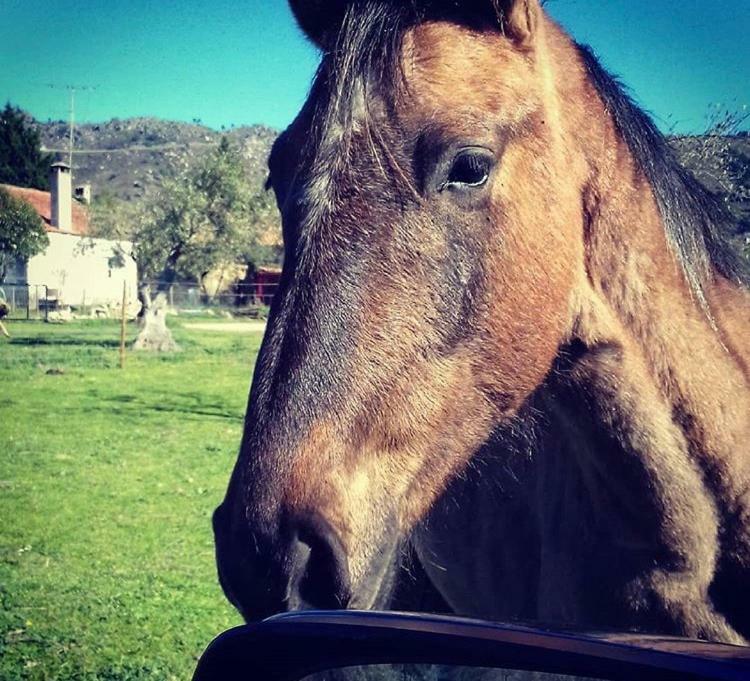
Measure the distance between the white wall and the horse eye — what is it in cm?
3322

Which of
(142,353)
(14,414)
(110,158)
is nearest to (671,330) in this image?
(14,414)

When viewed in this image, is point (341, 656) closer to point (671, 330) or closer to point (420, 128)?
point (420, 128)

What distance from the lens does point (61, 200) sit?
35.1 m

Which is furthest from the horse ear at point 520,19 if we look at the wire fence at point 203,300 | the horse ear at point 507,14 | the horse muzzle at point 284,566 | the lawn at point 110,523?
the wire fence at point 203,300

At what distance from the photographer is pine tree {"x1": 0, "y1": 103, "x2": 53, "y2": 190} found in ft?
110

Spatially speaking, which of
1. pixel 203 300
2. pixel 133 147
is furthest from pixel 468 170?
pixel 133 147

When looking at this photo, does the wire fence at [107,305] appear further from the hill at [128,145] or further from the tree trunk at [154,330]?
the hill at [128,145]

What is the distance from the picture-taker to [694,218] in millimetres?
2223

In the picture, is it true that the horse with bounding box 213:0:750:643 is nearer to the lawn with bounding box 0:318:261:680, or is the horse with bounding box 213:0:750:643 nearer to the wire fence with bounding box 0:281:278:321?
the lawn with bounding box 0:318:261:680

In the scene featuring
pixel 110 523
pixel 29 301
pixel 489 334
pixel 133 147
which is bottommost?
pixel 110 523

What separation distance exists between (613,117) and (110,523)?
19.6 ft

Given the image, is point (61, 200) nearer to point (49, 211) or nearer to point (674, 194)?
point (49, 211)

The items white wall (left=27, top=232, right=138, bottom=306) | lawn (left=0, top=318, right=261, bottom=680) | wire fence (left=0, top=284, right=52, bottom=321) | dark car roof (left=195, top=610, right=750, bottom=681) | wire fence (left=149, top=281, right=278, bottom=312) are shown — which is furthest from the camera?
wire fence (left=149, top=281, right=278, bottom=312)

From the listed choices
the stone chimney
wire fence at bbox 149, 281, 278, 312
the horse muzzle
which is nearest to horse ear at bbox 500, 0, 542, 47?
the horse muzzle
